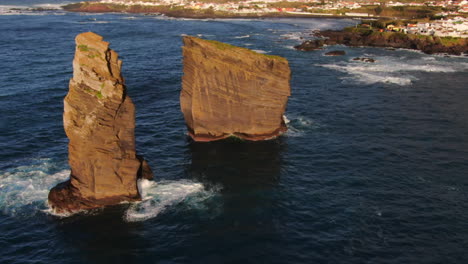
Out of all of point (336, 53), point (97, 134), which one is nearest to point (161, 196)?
point (97, 134)

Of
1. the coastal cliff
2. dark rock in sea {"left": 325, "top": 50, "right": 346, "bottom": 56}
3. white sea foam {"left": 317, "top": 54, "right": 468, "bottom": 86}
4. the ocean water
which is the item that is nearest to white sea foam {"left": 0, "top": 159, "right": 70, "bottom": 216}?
the ocean water

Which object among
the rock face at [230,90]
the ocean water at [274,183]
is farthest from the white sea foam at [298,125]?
the rock face at [230,90]

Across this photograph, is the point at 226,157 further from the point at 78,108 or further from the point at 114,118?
the point at 78,108

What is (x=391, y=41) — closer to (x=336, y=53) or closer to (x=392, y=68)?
(x=336, y=53)

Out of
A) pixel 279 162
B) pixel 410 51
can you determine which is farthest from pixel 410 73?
pixel 279 162

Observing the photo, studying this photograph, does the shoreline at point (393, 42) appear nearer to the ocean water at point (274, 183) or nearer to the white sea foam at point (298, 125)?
the ocean water at point (274, 183)

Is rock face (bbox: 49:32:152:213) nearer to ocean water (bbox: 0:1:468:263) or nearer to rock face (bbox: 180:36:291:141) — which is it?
ocean water (bbox: 0:1:468:263)
